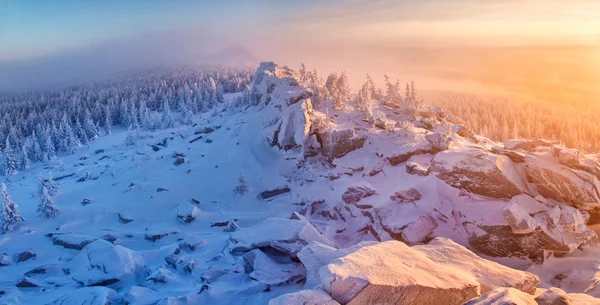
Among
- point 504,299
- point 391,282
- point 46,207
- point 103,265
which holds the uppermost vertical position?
point 391,282

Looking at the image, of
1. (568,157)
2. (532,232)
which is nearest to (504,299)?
(532,232)

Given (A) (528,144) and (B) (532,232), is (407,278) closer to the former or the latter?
(B) (532,232)

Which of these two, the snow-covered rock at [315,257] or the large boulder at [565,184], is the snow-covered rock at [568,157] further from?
the snow-covered rock at [315,257]

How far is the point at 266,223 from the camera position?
23.7m

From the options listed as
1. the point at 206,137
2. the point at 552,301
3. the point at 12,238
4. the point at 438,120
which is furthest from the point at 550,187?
the point at 12,238

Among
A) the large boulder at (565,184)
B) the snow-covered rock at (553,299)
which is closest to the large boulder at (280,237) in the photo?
the snow-covered rock at (553,299)

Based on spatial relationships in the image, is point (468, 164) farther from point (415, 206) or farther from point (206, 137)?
point (206, 137)

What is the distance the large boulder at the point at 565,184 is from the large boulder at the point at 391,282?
52.5 ft

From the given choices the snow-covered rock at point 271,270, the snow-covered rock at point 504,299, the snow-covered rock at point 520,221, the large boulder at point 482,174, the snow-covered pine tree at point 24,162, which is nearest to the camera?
the snow-covered rock at point 504,299

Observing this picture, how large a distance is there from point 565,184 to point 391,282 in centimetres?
2006

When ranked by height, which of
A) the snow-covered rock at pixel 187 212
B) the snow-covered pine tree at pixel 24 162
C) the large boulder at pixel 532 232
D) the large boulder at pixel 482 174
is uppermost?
the large boulder at pixel 482 174

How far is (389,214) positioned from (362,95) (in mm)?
28651

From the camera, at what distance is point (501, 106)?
485 feet

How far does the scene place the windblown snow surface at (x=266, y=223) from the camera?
52.3 ft
